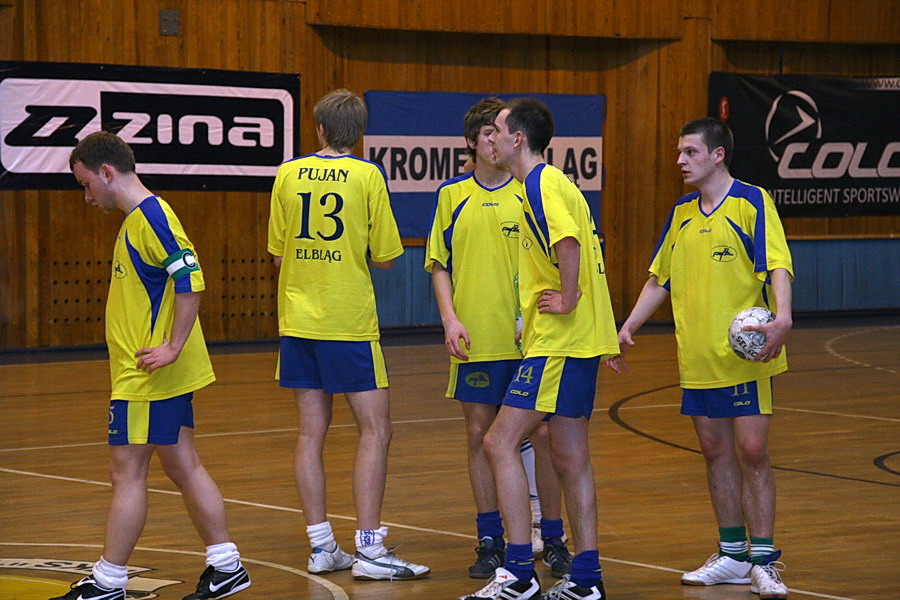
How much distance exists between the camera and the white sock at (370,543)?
A: 17.0ft

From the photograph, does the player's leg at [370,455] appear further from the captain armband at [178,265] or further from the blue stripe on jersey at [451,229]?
the captain armband at [178,265]

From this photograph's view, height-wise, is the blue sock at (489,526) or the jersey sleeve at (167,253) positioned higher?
the jersey sleeve at (167,253)

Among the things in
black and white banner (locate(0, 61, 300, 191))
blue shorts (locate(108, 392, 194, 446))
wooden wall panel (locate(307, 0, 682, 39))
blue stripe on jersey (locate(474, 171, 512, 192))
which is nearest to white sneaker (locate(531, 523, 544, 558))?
blue stripe on jersey (locate(474, 171, 512, 192))

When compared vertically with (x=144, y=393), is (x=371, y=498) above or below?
below

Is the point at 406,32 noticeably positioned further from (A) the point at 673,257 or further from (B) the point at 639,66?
(A) the point at 673,257

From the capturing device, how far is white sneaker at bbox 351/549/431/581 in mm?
5141

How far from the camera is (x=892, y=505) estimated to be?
6.56m

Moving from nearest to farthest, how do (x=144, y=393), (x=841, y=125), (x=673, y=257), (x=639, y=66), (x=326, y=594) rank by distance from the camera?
(x=144, y=393), (x=326, y=594), (x=673, y=257), (x=639, y=66), (x=841, y=125)

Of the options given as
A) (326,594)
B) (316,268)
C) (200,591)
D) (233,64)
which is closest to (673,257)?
(316,268)

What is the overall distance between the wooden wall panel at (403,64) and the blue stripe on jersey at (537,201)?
8.80 m

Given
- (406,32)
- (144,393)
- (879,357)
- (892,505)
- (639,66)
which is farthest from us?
(639,66)

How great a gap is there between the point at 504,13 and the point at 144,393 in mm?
10560

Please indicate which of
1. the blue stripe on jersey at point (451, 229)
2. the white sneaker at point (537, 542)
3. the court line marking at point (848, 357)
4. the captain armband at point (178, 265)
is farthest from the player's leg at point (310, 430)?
the court line marking at point (848, 357)

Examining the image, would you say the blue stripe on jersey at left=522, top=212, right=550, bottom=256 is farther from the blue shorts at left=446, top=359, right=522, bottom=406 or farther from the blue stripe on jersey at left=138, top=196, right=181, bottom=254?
the blue stripe on jersey at left=138, top=196, right=181, bottom=254
